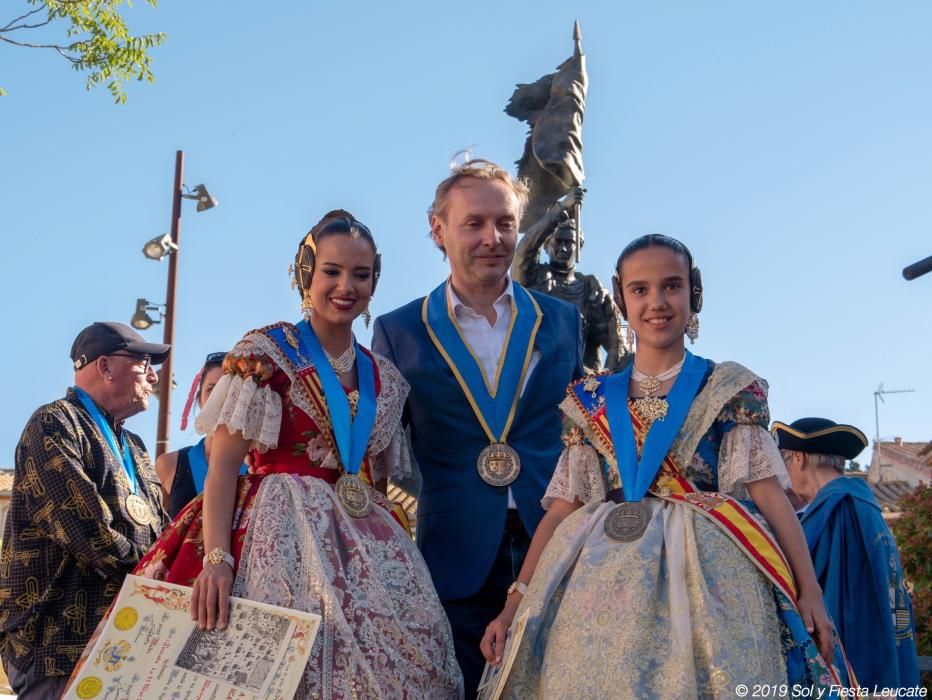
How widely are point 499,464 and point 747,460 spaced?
1.05 metres

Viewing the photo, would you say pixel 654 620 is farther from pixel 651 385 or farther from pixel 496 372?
pixel 496 372

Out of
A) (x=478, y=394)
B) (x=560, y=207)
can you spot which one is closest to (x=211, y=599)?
(x=478, y=394)

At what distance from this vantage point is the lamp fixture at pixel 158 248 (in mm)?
14359

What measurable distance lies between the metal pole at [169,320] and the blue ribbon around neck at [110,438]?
8.93m

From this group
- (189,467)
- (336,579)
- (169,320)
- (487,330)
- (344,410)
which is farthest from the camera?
(169,320)

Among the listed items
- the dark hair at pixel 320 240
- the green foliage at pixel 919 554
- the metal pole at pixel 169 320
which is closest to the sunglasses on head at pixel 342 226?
the dark hair at pixel 320 240

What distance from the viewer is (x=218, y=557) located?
339 centimetres

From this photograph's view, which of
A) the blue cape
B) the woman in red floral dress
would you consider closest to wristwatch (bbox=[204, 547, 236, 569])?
the woman in red floral dress

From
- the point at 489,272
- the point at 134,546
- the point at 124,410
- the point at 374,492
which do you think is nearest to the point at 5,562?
the point at 134,546

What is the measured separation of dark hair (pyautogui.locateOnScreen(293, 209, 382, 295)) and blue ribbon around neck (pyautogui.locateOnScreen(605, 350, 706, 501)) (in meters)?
0.89

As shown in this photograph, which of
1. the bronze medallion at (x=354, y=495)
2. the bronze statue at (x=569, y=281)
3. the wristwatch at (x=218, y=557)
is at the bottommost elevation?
the wristwatch at (x=218, y=557)

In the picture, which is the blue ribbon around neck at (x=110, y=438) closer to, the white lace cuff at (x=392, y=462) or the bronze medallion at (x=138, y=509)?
the bronze medallion at (x=138, y=509)

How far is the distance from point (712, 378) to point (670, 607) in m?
0.77

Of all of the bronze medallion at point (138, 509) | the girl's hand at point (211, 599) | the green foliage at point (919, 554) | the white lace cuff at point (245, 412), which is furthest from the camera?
the green foliage at point (919, 554)
